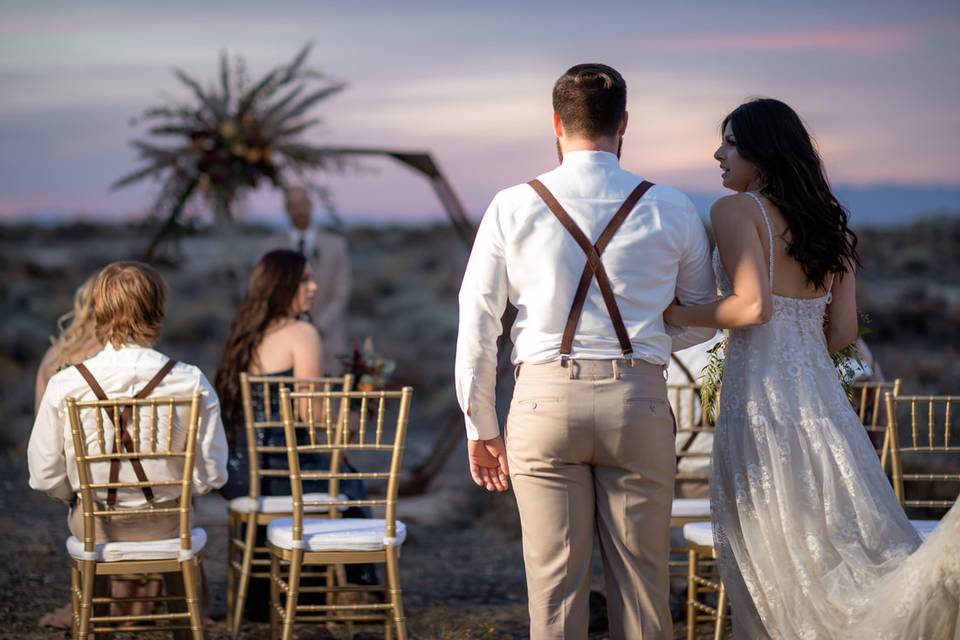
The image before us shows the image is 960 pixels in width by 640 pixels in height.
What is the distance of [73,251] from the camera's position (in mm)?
35750

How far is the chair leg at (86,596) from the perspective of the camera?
4.17 m

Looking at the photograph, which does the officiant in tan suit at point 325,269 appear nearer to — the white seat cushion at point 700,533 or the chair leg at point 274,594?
the chair leg at point 274,594

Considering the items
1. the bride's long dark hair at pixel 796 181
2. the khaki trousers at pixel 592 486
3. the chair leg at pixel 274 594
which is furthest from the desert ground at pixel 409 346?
the bride's long dark hair at pixel 796 181

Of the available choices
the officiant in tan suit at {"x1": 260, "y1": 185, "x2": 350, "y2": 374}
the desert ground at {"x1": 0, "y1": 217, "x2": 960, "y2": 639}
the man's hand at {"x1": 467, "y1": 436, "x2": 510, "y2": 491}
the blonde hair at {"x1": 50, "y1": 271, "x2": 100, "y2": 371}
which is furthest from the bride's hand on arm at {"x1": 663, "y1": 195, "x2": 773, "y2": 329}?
the officiant in tan suit at {"x1": 260, "y1": 185, "x2": 350, "y2": 374}

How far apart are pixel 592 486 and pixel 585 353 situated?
394 millimetres

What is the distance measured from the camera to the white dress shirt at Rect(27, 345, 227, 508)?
424cm

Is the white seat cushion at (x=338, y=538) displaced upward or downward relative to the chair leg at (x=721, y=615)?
upward

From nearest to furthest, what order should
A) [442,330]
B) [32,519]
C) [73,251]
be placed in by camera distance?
[32,519] → [442,330] → [73,251]

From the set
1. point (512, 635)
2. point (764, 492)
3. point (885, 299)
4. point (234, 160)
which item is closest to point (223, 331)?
point (885, 299)

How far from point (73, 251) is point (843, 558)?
34950 mm

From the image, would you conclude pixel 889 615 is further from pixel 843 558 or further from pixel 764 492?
pixel 764 492

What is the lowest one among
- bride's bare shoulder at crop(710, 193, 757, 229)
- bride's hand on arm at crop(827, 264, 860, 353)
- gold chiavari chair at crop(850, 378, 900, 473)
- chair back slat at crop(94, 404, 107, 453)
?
gold chiavari chair at crop(850, 378, 900, 473)

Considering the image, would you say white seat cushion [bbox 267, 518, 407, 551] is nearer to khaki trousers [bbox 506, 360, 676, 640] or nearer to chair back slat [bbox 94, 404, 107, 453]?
chair back slat [bbox 94, 404, 107, 453]

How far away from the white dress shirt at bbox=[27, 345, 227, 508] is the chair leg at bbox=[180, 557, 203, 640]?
11.0 inches
